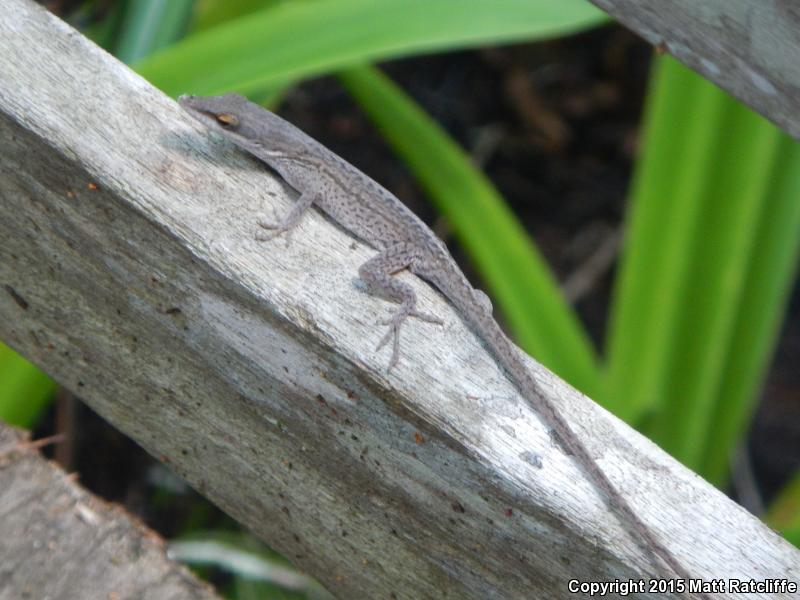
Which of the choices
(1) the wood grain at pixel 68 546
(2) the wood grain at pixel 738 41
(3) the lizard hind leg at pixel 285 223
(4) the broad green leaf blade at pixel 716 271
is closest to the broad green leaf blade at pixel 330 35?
(4) the broad green leaf blade at pixel 716 271

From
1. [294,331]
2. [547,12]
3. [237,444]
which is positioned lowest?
[237,444]

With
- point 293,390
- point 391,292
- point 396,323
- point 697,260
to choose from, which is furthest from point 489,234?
point 293,390

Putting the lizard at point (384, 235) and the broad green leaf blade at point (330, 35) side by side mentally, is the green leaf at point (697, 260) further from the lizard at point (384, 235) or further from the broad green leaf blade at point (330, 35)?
the lizard at point (384, 235)

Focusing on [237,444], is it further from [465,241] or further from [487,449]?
[465,241]

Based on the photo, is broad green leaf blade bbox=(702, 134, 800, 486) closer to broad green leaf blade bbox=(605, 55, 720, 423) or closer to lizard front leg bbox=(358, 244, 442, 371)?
broad green leaf blade bbox=(605, 55, 720, 423)

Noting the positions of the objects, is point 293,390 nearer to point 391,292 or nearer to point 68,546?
point 391,292

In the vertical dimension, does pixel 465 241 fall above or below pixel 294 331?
above

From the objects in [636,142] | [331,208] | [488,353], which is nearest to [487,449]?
[488,353]
